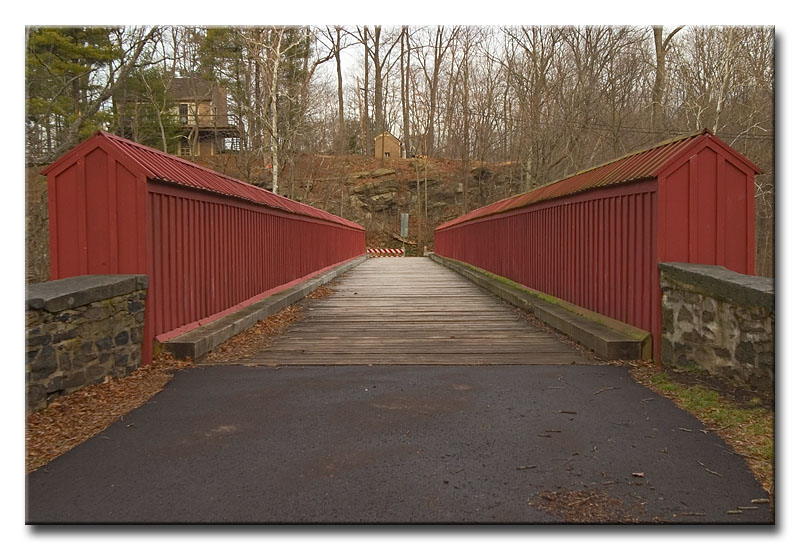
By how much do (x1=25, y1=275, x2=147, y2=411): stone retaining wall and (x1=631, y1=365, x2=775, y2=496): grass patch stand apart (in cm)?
472

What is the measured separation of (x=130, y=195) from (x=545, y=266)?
6.85m

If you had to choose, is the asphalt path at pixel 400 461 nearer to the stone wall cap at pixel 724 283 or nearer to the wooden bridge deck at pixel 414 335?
the stone wall cap at pixel 724 283

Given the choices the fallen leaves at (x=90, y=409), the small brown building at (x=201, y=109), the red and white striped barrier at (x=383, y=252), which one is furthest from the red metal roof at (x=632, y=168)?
the red and white striped barrier at (x=383, y=252)

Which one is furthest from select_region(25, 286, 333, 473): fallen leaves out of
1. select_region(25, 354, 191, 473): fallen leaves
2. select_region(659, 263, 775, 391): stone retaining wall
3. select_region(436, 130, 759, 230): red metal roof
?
select_region(436, 130, 759, 230): red metal roof

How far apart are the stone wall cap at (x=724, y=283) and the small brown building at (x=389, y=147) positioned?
147 feet

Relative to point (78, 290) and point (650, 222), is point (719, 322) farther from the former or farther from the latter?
point (78, 290)

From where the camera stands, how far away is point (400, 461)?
10.7 ft

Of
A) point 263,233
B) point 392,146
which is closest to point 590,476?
point 263,233

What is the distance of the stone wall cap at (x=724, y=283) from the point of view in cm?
403

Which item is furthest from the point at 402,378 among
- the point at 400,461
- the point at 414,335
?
the point at 414,335

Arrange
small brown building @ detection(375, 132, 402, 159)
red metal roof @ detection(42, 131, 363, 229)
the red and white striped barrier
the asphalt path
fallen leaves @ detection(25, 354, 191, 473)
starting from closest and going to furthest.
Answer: the asphalt path, fallen leaves @ detection(25, 354, 191, 473), red metal roof @ detection(42, 131, 363, 229), the red and white striped barrier, small brown building @ detection(375, 132, 402, 159)

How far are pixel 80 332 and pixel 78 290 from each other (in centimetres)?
35

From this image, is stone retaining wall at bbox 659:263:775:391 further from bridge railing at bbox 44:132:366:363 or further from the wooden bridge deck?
bridge railing at bbox 44:132:366:363

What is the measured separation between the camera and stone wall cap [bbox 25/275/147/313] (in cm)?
409
